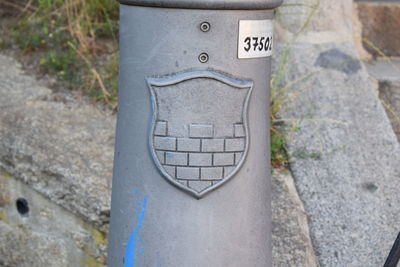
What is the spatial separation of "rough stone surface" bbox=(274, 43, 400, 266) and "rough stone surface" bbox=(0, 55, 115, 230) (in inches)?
37.4

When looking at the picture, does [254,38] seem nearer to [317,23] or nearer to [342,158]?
[342,158]

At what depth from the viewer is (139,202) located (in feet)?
5.57

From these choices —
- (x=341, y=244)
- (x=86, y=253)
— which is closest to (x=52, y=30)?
(x=86, y=253)

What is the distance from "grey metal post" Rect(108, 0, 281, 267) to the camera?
1.59 meters

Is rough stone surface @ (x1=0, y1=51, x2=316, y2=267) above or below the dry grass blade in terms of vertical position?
below

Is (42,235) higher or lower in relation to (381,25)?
lower

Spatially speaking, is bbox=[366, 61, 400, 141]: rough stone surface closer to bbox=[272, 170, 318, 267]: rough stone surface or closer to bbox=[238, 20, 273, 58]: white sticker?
bbox=[272, 170, 318, 267]: rough stone surface

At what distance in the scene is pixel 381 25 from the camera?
12.7 feet

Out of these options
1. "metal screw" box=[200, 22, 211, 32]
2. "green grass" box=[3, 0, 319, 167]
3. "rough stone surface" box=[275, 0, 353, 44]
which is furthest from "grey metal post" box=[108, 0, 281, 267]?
"rough stone surface" box=[275, 0, 353, 44]

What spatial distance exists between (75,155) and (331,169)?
1259 mm

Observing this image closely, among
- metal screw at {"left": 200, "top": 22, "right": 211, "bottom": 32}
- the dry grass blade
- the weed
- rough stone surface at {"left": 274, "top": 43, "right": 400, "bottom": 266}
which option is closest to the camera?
metal screw at {"left": 200, "top": 22, "right": 211, "bottom": 32}

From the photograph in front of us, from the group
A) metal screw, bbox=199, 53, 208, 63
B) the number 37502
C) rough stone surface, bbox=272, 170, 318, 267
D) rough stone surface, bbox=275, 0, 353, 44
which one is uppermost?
rough stone surface, bbox=275, 0, 353, 44

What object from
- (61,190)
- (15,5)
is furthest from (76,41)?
(61,190)

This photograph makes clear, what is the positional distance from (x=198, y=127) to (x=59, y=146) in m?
1.55
